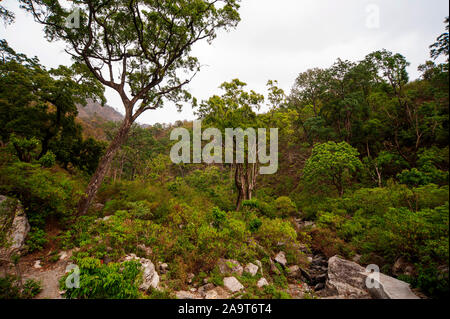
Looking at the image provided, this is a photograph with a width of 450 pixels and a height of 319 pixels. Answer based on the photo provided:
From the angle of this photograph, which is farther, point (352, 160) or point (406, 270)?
point (352, 160)

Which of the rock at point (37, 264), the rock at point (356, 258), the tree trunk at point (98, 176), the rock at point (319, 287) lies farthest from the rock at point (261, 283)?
the tree trunk at point (98, 176)

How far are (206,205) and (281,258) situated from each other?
16.4ft

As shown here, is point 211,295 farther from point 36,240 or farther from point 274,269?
point 36,240

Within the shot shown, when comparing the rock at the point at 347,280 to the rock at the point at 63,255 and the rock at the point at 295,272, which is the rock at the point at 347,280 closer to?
the rock at the point at 295,272

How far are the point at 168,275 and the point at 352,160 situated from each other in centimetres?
1195

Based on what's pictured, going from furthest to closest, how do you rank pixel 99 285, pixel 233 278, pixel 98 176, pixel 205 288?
pixel 98 176
pixel 233 278
pixel 205 288
pixel 99 285

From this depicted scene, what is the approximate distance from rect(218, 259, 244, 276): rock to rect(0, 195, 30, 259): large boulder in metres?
5.54

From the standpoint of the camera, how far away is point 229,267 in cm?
497

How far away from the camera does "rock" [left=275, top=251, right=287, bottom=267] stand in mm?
6113

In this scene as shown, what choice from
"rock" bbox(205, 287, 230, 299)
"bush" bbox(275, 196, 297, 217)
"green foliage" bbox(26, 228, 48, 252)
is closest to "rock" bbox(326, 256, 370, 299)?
"rock" bbox(205, 287, 230, 299)

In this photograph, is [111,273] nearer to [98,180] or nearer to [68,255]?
[68,255]

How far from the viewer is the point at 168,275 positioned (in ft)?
14.8

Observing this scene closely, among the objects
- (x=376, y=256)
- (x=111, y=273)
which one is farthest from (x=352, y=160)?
(x=111, y=273)

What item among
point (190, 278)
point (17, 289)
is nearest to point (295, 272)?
point (190, 278)
